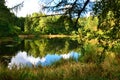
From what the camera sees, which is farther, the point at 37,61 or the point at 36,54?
the point at 36,54

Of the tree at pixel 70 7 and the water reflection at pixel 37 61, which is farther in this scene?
the water reflection at pixel 37 61

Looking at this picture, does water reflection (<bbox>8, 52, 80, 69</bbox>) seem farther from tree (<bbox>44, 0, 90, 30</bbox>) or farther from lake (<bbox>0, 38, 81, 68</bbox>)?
tree (<bbox>44, 0, 90, 30</bbox>)

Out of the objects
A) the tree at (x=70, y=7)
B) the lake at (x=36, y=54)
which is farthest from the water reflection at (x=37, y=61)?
the tree at (x=70, y=7)

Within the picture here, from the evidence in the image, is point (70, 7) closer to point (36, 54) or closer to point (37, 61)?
point (37, 61)

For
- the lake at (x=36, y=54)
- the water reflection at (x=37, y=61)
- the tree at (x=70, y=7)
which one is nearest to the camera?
the tree at (x=70, y=7)

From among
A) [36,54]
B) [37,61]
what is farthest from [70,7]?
[36,54]

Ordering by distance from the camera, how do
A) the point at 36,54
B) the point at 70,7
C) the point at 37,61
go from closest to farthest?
the point at 70,7
the point at 37,61
the point at 36,54

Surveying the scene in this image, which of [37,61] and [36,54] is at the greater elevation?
[37,61]

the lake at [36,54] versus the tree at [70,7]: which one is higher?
the tree at [70,7]

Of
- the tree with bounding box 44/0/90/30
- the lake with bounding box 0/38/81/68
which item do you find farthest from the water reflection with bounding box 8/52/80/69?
the tree with bounding box 44/0/90/30

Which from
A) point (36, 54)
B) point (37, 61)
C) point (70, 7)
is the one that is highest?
point (70, 7)

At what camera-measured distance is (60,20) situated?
705 centimetres

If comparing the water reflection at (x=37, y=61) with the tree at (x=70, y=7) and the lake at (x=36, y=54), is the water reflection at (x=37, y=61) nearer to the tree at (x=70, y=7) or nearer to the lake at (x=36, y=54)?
the lake at (x=36, y=54)

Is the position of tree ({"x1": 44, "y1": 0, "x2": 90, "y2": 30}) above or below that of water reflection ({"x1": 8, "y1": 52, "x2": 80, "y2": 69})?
above
